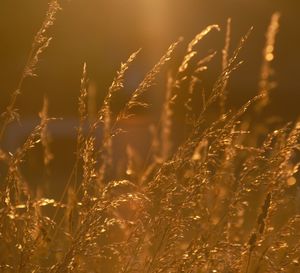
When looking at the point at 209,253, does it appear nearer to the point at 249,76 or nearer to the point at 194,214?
the point at 194,214

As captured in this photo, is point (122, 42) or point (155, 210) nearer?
point (155, 210)

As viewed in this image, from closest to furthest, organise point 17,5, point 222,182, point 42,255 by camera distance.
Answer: point 42,255, point 222,182, point 17,5

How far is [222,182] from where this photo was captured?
2689 mm

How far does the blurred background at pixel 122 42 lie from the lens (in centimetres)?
1111

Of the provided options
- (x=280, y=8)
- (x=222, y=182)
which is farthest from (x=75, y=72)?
(x=222, y=182)

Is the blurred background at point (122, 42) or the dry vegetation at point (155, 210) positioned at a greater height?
the blurred background at point (122, 42)

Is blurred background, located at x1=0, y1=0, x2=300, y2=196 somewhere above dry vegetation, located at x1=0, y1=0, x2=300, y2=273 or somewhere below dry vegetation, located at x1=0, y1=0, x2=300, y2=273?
above

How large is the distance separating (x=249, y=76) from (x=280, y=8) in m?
1.96

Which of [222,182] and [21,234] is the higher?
[222,182]

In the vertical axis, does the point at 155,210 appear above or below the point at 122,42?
below

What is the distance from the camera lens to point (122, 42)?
12.7 meters

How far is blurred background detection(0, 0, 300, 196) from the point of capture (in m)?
11.1

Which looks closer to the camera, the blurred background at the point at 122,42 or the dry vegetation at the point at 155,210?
the dry vegetation at the point at 155,210

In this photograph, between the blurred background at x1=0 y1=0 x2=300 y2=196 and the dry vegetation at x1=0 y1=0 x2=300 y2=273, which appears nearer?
the dry vegetation at x1=0 y1=0 x2=300 y2=273
